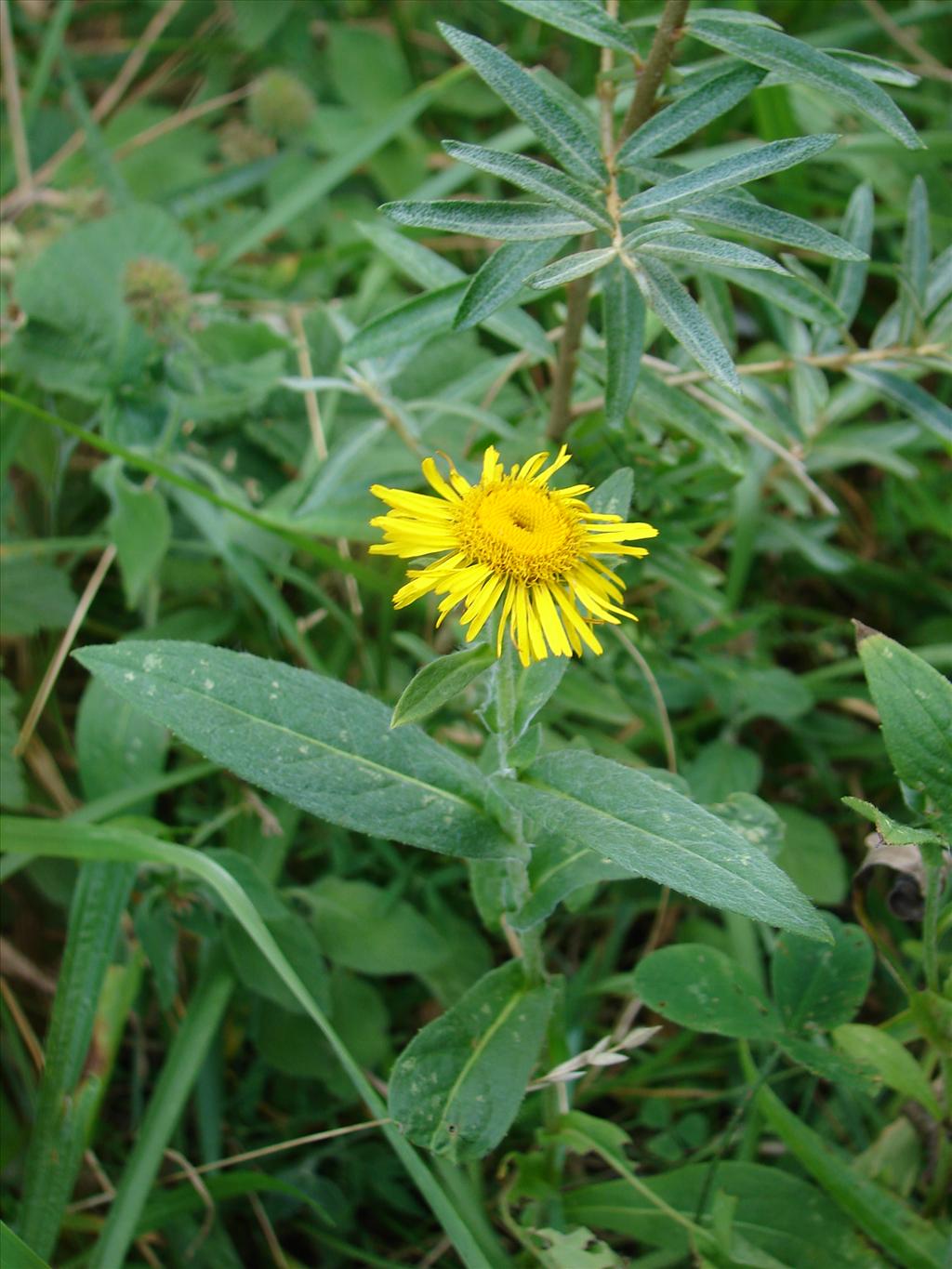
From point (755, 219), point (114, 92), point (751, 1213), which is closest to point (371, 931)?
point (751, 1213)

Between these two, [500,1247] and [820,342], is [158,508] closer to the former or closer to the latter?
[820,342]

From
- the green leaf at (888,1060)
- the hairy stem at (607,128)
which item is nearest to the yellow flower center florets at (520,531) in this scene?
the hairy stem at (607,128)

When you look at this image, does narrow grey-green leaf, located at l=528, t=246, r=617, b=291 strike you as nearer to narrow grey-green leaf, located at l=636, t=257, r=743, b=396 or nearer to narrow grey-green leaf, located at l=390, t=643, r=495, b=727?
narrow grey-green leaf, located at l=636, t=257, r=743, b=396

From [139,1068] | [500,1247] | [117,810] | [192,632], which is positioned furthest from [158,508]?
[500,1247]

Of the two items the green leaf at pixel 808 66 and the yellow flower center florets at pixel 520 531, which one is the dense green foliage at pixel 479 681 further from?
the yellow flower center florets at pixel 520 531

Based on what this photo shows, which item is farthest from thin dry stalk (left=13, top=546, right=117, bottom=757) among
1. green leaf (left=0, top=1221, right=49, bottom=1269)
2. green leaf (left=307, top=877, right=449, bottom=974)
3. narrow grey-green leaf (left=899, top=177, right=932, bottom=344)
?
narrow grey-green leaf (left=899, top=177, right=932, bottom=344)

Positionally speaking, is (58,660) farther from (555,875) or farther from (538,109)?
(538,109)
